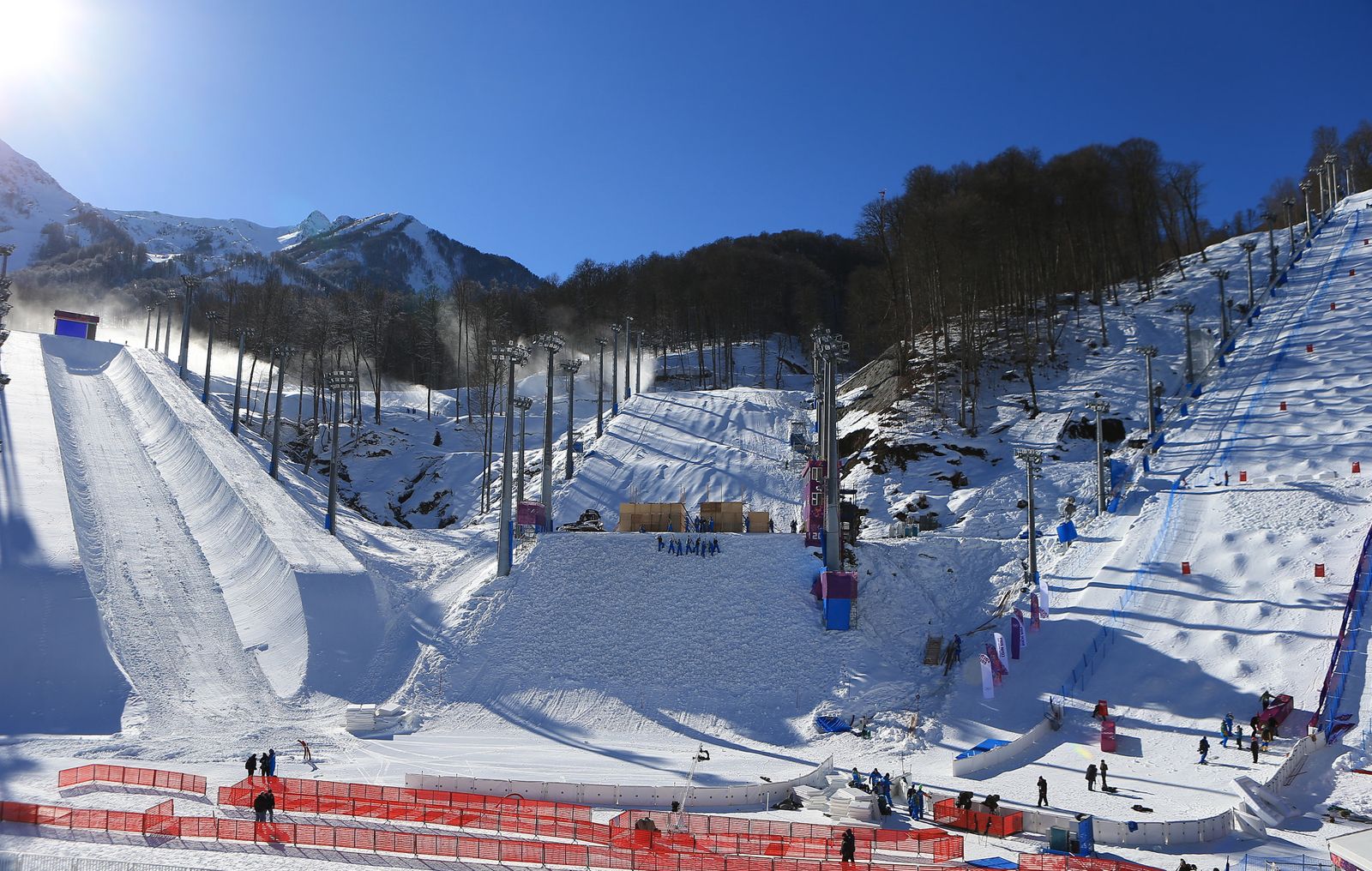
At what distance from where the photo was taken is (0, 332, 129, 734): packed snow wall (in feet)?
76.3

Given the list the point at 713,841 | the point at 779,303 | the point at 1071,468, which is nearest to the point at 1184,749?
the point at 713,841

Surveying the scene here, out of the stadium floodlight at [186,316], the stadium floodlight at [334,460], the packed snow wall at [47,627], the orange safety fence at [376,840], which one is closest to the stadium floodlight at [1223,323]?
the stadium floodlight at [334,460]

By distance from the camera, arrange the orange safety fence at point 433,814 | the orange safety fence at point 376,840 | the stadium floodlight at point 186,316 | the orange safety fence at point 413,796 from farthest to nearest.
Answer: the stadium floodlight at point 186,316 → the orange safety fence at point 413,796 → the orange safety fence at point 433,814 → the orange safety fence at point 376,840

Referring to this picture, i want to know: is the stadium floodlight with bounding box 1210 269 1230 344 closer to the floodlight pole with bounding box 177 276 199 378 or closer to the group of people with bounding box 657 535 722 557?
the group of people with bounding box 657 535 722 557

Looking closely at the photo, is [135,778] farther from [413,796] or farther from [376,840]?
[376,840]

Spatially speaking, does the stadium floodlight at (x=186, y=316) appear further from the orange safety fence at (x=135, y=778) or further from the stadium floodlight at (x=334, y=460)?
the orange safety fence at (x=135, y=778)

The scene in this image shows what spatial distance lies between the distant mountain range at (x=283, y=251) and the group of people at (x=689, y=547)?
408ft

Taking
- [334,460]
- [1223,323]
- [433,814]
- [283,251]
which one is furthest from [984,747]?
[283,251]

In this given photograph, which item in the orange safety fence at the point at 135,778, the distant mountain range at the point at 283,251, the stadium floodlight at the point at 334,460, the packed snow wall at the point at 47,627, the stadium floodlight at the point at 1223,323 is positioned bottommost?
the orange safety fence at the point at 135,778

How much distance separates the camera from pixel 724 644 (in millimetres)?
28484

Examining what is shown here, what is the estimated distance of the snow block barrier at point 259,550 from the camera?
28.4 metres

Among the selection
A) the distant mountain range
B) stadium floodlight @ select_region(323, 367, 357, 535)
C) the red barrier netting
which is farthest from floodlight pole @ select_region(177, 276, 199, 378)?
the distant mountain range

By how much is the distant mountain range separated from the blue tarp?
136749mm

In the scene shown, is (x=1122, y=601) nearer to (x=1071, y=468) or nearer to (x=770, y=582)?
(x=770, y=582)
